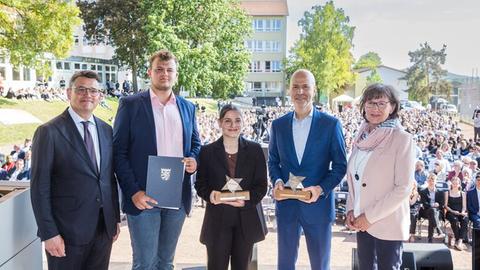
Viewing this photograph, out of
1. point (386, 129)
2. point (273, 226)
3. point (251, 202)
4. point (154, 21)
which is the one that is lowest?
point (273, 226)

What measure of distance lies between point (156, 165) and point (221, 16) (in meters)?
20.2

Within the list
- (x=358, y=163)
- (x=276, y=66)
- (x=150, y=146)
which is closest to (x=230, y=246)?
(x=150, y=146)

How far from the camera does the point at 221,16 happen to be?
2172 centimetres

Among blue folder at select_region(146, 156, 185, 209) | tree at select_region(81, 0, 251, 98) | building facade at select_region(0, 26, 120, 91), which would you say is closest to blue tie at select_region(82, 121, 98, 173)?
blue folder at select_region(146, 156, 185, 209)

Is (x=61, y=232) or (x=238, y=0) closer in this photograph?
(x=61, y=232)

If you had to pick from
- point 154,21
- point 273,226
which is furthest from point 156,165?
point 154,21

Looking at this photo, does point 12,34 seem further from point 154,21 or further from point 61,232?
point 61,232

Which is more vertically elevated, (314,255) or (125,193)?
(125,193)

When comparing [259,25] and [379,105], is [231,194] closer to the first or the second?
[379,105]

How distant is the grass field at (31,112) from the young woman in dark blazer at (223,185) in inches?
504

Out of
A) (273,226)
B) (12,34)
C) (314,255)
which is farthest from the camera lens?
(12,34)

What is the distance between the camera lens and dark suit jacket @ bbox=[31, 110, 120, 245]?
2.18 m

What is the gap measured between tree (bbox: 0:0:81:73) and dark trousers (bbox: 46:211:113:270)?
10.1m

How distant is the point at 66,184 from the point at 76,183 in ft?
0.16
